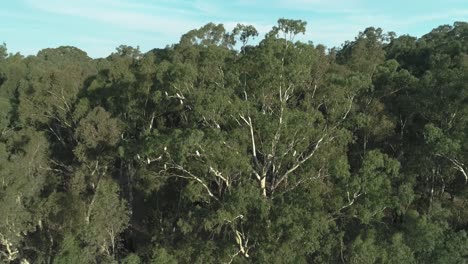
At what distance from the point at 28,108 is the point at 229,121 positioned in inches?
398

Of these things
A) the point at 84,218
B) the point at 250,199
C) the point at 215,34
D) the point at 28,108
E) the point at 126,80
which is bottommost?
the point at 84,218

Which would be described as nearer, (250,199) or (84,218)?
(250,199)

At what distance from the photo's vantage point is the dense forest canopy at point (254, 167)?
16.8m

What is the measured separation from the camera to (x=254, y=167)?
62.4ft

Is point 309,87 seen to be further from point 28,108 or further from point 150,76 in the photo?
point 28,108

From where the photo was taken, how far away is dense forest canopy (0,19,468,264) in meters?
16.8

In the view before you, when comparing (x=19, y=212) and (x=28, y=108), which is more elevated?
(x=28, y=108)

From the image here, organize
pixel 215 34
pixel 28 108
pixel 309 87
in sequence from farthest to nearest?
pixel 215 34, pixel 28 108, pixel 309 87

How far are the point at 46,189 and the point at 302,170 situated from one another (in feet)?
33.3

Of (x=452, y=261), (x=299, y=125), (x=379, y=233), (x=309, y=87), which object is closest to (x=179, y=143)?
(x=299, y=125)

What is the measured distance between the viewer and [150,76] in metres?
20.5

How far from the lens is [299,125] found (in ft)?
57.1

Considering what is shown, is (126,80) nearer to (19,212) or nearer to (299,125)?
(19,212)

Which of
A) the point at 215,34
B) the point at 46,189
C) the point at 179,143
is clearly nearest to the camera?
the point at 179,143
